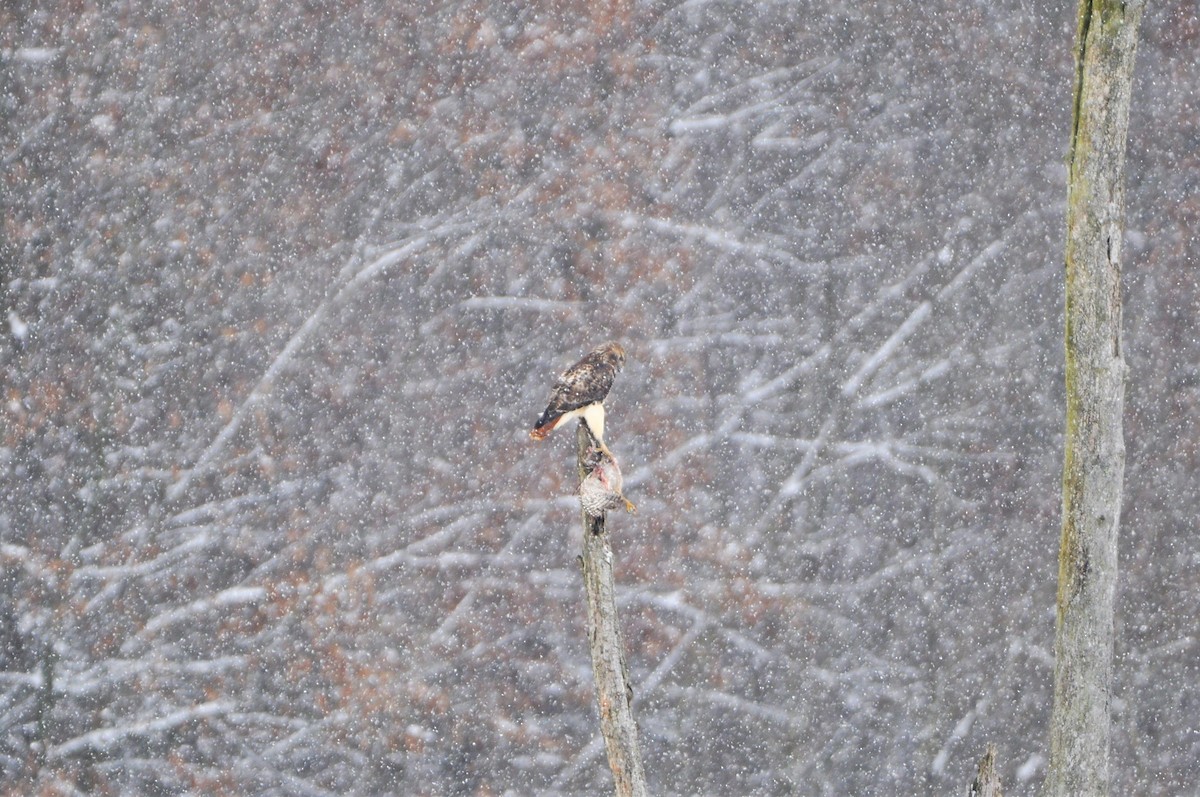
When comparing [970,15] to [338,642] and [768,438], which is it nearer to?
[768,438]

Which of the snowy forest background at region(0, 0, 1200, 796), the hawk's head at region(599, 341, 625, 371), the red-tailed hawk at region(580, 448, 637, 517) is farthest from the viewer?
the snowy forest background at region(0, 0, 1200, 796)

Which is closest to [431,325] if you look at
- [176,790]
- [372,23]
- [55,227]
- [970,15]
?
[372,23]

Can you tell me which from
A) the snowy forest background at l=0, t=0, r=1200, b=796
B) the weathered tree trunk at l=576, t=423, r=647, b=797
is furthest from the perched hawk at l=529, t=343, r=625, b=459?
the snowy forest background at l=0, t=0, r=1200, b=796

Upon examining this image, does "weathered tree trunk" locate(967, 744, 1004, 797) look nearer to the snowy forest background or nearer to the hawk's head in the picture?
the hawk's head

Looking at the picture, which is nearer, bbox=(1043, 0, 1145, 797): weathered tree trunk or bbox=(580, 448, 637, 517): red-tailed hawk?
bbox=(580, 448, 637, 517): red-tailed hawk

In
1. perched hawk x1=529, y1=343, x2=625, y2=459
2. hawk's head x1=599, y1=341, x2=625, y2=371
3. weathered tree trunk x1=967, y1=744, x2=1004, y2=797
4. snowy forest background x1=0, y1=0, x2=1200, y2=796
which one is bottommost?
weathered tree trunk x1=967, y1=744, x2=1004, y2=797

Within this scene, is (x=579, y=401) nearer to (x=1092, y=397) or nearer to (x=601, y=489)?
(x=601, y=489)

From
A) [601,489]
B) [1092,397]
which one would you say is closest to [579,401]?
[601,489]
